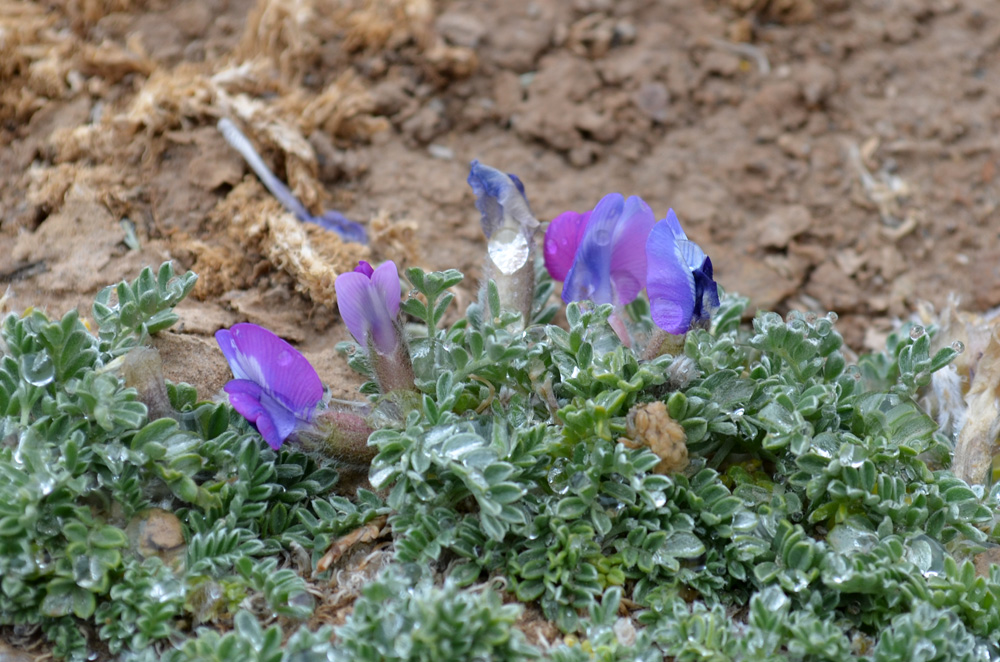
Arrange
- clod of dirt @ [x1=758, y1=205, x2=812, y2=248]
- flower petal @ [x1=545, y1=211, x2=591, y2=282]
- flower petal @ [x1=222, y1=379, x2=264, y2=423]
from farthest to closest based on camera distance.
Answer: clod of dirt @ [x1=758, y1=205, x2=812, y2=248], flower petal @ [x1=545, y1=211, x2=591, y2=282], flower petal @ [x1=222, y1=379, x2=264, y2=423]

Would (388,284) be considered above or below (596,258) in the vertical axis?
above

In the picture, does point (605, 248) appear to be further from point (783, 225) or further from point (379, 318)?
point (783, 225)

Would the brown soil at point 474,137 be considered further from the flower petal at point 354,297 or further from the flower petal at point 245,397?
the flower petal at point 245,397

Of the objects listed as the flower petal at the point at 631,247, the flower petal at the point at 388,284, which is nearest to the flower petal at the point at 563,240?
the flower petal at the point at 631,247

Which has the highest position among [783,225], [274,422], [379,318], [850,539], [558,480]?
[379,318]

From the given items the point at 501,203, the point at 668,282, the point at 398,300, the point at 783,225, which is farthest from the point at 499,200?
the point at 783,225

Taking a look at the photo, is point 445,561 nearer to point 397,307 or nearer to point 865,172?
point 397,307

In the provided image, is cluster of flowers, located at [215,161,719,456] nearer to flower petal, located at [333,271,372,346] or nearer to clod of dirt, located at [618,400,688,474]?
flower petal, located at [333,271,372,346]

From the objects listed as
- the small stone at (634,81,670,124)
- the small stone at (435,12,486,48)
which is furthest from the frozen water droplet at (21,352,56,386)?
the small stone at (634,81,670,124)
